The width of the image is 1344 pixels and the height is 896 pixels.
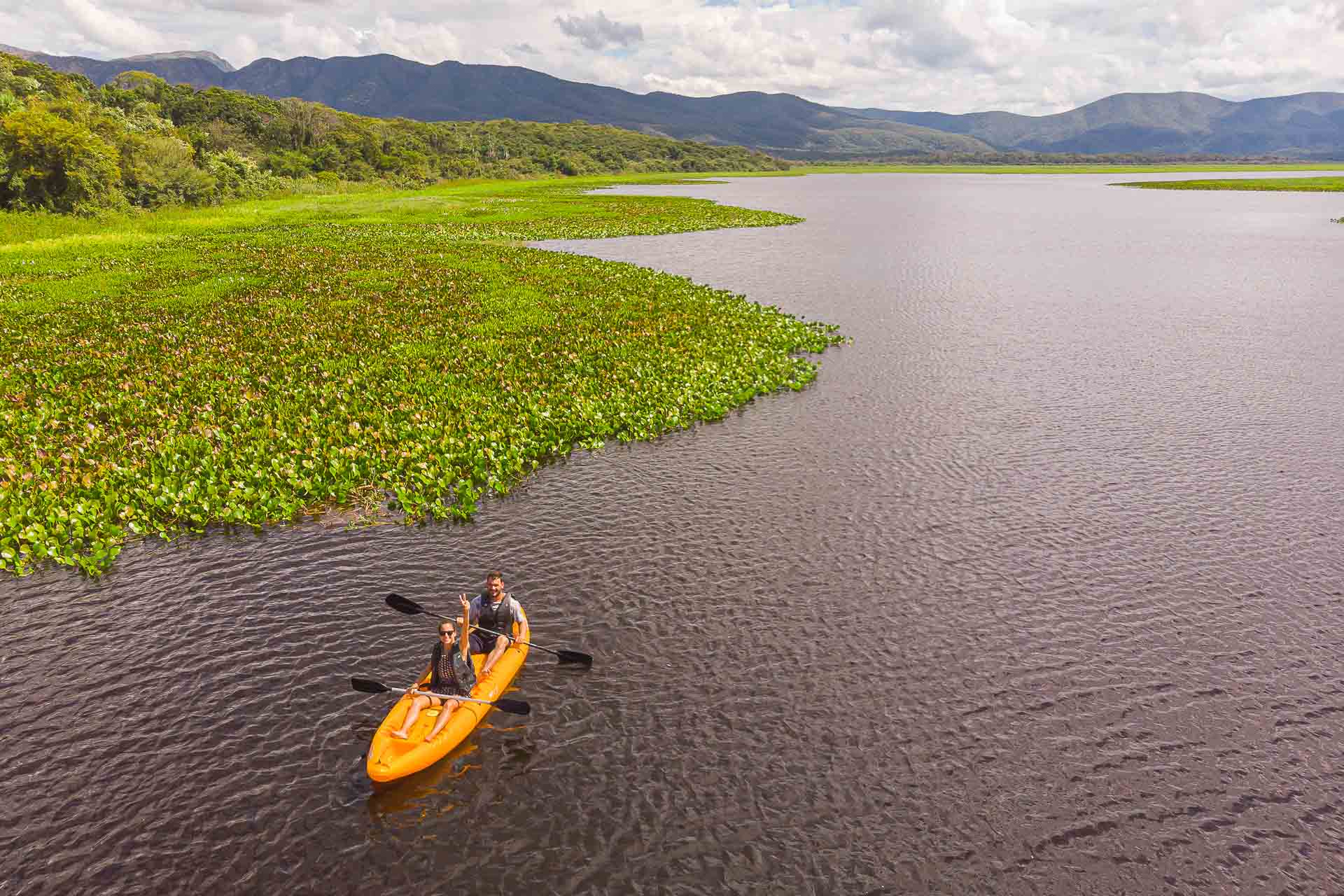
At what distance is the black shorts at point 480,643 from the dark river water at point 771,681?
1028mm

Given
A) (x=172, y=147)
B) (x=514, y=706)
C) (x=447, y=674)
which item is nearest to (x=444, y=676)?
(x=447, y=674)

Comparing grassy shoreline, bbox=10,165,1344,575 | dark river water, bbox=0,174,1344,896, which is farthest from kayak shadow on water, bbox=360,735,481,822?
grassy shoreline, bbox=10,165,1344,575

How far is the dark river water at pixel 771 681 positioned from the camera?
35.3ft

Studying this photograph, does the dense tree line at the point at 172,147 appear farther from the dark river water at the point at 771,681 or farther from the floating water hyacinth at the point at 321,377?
the dark river water at the point at 771,681

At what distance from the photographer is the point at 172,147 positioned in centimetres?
9412

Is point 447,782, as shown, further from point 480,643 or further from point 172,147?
point 172,147

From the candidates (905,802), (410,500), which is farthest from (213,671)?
(905,802)

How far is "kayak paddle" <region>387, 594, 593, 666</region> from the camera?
47.5 ft

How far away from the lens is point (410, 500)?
21016 millimetres

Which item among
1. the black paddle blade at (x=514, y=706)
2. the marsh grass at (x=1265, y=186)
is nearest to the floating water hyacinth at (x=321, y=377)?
the black paddle blade at (x=514, y=706)

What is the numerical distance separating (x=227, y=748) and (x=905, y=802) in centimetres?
1089

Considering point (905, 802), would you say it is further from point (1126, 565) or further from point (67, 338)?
point (67, 338)

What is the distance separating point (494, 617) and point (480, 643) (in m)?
0.56

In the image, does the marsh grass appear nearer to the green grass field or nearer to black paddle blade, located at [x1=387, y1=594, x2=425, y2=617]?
the green grass field
